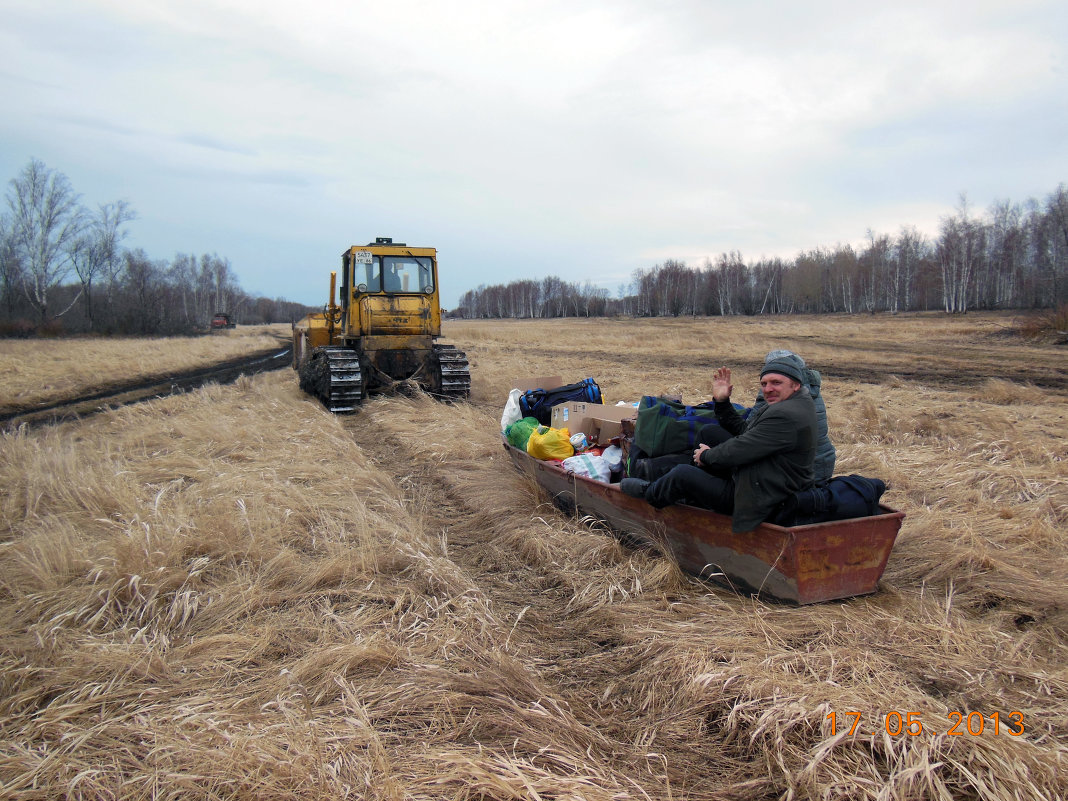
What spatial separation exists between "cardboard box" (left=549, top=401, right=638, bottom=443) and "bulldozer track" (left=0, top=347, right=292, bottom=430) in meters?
6.12

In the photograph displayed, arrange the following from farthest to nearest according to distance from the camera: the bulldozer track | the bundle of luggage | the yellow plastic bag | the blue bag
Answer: the bulldozer track → the blue bag → the yellow plastic bag → the bundle of luggage

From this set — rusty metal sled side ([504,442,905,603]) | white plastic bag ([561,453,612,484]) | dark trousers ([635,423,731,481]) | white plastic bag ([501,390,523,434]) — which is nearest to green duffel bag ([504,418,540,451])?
white plastic bag ([501,390,523,434])

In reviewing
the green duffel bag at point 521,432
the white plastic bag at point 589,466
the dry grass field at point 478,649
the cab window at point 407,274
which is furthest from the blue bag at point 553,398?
the cab window at point 407,274

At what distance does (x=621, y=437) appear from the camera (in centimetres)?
550

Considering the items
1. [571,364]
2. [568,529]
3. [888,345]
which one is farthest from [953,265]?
[568,529]

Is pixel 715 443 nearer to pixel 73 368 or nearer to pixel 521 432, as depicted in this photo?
pixel 521 432

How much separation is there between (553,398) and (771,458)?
3.71m

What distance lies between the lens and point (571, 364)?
770 inches

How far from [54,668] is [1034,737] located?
4.16m

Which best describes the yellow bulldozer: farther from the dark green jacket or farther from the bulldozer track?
the dark green jacket

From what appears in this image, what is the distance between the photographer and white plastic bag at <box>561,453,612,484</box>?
522 cm

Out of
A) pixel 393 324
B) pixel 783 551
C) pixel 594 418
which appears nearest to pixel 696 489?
pixel 783 551

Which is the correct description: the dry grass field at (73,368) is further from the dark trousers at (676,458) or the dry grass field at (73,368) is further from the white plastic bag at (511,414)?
the dark trousers at (676,458)

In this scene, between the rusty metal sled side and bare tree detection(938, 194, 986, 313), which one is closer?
the rusty metal sled side
